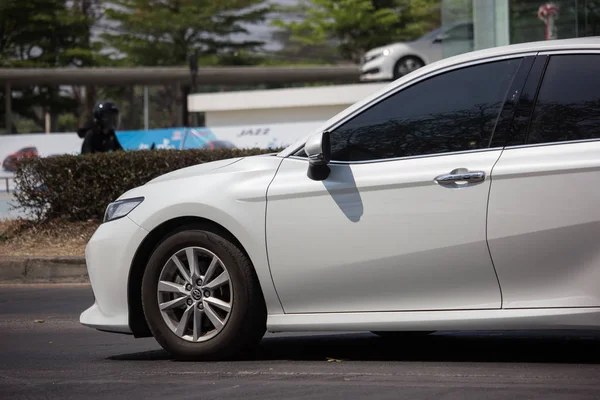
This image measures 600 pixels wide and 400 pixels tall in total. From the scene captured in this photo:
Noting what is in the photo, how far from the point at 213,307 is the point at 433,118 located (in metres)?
1.48

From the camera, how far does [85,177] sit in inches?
506

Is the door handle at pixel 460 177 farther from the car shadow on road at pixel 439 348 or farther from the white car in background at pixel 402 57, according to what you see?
the white car in background at pixel 402 57

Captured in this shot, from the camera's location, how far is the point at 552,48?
545 centimetres

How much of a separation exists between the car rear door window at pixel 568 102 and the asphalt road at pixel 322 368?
3.65 ft

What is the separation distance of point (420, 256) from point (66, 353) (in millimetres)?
2414

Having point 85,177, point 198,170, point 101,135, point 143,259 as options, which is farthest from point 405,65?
point 143,259

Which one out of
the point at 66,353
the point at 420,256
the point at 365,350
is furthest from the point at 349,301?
the point at 66,353

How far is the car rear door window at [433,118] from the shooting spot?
5.49m

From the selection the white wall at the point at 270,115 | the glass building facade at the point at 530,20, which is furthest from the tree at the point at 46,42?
the glass building facade at the point at 530,20

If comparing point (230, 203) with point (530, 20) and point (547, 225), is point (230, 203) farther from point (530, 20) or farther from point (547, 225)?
point (530, 20)

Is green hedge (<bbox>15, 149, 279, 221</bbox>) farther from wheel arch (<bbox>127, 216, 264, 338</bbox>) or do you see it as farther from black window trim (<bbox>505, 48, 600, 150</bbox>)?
black window trim (<bbox>505, 48, 600, 150</bbox>)

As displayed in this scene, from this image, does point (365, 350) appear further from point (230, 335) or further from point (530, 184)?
point (530, 184)

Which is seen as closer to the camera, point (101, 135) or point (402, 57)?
point (101, 135)

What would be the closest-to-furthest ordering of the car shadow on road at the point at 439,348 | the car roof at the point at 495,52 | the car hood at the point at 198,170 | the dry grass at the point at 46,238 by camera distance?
the car roof at the point at 495,52 → the car shadow on road at the point at 439,348 → the car hood at the point at 198,170 → the dry grass at the point at 46,238
